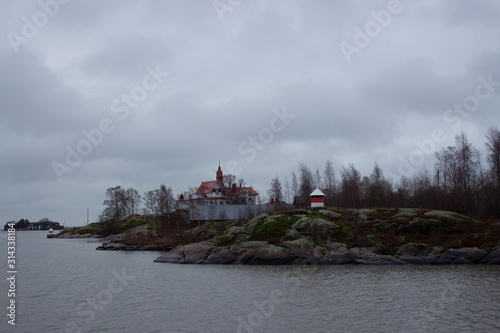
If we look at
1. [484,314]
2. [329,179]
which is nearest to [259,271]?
[484,314]

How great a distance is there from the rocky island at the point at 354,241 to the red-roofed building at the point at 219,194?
70761mm

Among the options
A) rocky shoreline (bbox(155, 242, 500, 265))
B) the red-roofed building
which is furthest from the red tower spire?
rocky shoreline (bbox(155, 242, 500, 265))

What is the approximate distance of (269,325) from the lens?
2023 cm

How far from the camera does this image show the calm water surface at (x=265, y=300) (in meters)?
20.2

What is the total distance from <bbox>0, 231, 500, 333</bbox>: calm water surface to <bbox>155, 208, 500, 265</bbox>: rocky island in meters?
3.08

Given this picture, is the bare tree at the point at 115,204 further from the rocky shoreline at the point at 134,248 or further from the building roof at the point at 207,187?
the rocky shoreline at the point at 134,248

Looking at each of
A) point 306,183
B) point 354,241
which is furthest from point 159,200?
point 354,241

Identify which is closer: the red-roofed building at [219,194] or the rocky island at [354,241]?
the rocky island at [354,241]

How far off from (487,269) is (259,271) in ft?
62.5

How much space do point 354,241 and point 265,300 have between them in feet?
74.3

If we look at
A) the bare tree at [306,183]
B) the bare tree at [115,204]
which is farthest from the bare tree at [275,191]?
the bare tree at [115,204]

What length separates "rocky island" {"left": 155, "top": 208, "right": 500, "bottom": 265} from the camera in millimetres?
41594

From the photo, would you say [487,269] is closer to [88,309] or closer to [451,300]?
[451,300]

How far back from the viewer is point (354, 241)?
151ft
